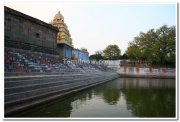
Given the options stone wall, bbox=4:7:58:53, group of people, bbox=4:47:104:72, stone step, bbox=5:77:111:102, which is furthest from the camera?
stone wall, bbox=4:7:58:53

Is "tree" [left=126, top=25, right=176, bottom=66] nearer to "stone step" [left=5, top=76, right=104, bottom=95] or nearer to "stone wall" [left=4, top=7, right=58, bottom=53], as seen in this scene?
"stone wall" [left=4, top=7, right=58, bottom=53]

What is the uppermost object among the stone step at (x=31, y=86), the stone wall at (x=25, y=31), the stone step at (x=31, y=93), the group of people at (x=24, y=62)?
the stone wall at (x=25, y=31)

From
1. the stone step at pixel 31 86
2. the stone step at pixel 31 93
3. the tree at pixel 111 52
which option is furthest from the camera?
the tree at pixel 111 52

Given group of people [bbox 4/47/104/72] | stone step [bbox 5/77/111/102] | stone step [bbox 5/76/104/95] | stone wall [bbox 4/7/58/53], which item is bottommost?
stone step [bbox 5/77/111/102]

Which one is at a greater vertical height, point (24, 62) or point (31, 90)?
point (24, 62)

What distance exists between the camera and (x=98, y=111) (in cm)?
1027

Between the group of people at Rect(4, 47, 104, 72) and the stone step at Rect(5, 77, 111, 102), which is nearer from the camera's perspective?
the stone step at Rect(5, 77, 111, 102)

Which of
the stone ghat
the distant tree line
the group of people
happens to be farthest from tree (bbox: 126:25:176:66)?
the stone ghat

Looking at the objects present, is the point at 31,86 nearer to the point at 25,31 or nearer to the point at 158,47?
the point at 25,31

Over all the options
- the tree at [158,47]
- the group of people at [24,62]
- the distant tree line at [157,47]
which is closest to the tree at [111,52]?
the distant tree line at [157,47]

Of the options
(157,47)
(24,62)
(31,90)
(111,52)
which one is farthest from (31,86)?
(111,52)

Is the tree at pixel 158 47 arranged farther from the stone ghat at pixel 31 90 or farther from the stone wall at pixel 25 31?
the stone ghat at pixel 31 90

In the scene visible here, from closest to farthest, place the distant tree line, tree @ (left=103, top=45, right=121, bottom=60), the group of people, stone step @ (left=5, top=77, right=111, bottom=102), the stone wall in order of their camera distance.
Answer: stone step @ (left=5, top=77, right=111, bottom=102) → the group of people → the stone wall → the distant tree line → tree @ (left=103, top=45, right=121, bottom=60)

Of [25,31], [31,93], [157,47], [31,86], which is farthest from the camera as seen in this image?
[157,47]
